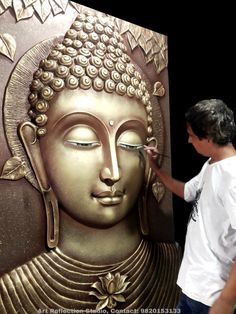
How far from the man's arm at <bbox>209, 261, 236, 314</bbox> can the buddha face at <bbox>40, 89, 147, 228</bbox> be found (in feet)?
1.81

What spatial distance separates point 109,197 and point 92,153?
0.20m

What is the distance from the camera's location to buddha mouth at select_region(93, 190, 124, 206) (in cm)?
158

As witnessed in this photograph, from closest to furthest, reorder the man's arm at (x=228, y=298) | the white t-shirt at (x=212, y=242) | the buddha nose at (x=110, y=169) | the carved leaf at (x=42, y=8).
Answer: the man's arm at (x=228, y=298) < the white t-shirt at (x=212, y=242) < the carved leaf at (x=42, y=8) < the buddha nose at (x=110, y=169)

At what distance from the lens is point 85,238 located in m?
1.57

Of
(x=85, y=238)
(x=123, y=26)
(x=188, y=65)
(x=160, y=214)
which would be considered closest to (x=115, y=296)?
(x=85, y=238)

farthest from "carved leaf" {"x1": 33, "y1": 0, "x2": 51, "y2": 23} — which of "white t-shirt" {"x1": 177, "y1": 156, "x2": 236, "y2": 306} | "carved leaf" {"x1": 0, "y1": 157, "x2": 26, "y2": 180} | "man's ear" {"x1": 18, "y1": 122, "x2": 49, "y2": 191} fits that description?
"white t-shirt" {"x1": 177, "y1": 156, "x2": 236, "y2": 306}

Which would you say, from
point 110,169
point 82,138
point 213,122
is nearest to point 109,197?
point 110,169

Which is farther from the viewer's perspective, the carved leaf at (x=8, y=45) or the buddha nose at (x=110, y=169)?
the buddha nose at (x=110, y=169)

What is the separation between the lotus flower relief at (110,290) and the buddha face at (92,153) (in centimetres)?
22

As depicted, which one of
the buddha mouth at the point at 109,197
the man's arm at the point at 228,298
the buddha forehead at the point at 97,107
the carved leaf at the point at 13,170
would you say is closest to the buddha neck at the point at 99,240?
the buddha mouth at the point at 109,197

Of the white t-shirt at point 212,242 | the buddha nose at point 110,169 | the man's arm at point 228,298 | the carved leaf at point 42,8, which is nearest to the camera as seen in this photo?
the man's arm at point 228,298

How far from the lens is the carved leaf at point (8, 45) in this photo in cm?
137

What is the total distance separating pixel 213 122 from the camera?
1433 mm

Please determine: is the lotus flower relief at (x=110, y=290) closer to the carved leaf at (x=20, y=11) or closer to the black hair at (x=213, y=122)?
the black hair at (x=213, y=122)
